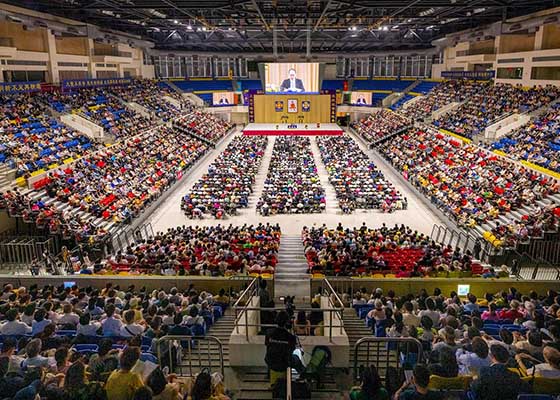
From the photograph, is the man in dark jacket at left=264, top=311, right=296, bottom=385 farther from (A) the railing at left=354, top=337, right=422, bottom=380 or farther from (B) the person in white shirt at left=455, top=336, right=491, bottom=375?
(B) the person in white shirt at left=455, top=336, right=491, bottom=375

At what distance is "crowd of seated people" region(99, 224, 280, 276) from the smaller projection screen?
33.0 metres

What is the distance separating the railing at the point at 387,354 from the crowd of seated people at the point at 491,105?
1038 inches

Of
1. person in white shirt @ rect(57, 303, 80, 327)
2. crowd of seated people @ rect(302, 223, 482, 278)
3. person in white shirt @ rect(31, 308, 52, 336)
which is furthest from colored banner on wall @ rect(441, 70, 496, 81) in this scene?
person in white shirt @ rect(31, 308, 52, 336)

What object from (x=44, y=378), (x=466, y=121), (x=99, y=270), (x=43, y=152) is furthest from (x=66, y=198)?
(x=466, y=121)

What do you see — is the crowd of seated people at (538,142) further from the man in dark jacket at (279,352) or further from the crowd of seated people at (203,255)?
the man in dark jacket at (279,352)

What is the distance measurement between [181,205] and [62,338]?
55.2 feet

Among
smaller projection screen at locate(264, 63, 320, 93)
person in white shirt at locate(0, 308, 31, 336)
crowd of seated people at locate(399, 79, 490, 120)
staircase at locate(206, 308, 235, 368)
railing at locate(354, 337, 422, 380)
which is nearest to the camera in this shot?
railing at locate(354, 337, 422, 380)

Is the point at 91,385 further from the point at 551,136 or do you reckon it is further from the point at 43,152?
the point at 551,136

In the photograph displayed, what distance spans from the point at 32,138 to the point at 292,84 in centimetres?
2954

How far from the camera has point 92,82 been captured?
37.2 metres

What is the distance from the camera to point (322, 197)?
23656 mm

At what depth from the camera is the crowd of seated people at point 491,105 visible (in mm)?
28750

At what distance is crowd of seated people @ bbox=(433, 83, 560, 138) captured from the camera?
2875cm

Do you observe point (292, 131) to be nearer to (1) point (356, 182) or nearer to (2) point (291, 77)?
(2) point (291, 77)
